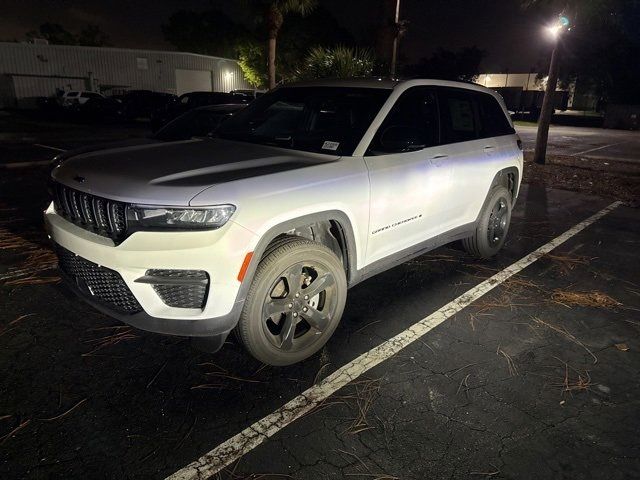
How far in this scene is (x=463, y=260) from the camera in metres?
5.18

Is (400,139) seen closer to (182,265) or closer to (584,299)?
(182,265)

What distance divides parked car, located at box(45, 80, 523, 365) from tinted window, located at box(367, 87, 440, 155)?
0.01 metres

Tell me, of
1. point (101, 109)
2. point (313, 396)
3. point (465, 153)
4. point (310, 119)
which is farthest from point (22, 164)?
point (101, 109)

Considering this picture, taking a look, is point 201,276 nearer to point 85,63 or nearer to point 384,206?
point 384,206

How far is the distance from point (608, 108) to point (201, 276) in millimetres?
39479


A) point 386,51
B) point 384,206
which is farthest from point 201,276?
point 386,51

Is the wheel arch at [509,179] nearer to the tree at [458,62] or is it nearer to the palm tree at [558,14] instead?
the palm tree at [558,14]

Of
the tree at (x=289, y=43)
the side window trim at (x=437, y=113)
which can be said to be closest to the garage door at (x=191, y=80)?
the tree at (x=289, y=43)

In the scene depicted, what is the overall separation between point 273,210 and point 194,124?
4.69 metres

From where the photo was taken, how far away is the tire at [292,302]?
2.75 metres

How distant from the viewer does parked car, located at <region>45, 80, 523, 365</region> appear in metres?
2.49

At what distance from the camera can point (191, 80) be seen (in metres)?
39.4

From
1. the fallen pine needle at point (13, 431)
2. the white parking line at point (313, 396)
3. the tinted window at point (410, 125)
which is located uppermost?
the tinted window at point (410, 125)

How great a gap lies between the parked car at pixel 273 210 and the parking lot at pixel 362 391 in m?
0.42
